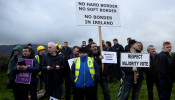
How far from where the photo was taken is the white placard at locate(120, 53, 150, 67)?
482 centimetres

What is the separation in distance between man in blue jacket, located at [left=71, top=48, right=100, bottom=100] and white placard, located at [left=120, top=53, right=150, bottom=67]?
0.92 metres

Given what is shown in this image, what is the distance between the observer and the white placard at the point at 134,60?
4.82 metres

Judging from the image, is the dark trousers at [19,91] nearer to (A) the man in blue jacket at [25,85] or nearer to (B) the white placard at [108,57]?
(A) the man in blue jacket at [25,85]

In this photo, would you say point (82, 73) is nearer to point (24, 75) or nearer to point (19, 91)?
point (24, 75)

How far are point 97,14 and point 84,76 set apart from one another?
2.12 metres

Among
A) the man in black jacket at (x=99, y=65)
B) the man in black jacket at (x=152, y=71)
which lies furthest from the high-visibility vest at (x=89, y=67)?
the man in black jacket at (x=152, y=71)

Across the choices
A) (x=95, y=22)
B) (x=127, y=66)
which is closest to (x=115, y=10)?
(x=95, y=22)

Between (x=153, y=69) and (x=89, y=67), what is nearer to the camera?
(x=89, y=67)

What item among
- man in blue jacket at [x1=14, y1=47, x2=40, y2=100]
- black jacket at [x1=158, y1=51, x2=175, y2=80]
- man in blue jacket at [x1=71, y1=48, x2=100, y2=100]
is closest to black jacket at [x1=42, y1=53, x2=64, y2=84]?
man in blue jacket at [x1=14, y1=47, x2=40, y2=100]

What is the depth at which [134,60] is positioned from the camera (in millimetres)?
4836

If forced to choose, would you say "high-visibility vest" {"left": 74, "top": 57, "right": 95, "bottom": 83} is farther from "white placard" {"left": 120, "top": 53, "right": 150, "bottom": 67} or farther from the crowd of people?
"white placard" {"left": 120, "top": 53, "right": 150, "bottom": 67}

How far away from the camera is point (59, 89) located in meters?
5.02

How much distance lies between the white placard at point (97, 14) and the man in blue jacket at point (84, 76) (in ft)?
3.64

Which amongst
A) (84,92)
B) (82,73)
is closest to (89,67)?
(82,73)
